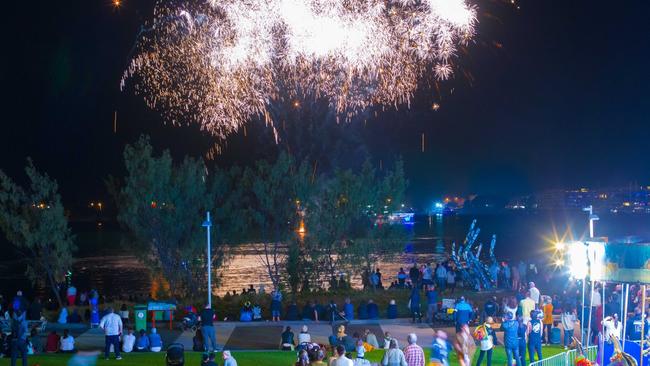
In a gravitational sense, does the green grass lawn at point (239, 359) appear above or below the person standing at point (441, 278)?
below

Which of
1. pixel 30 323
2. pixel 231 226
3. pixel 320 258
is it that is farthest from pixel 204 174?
pixel 30 323

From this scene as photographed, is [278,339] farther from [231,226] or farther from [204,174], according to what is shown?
[204,174]

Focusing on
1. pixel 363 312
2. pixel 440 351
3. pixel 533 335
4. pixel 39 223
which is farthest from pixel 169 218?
pixel 440 351

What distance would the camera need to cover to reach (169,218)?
31781 mm

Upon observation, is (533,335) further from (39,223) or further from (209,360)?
(39,223)

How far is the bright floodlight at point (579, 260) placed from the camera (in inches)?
583

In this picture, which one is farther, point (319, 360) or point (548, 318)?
point (548, 318)

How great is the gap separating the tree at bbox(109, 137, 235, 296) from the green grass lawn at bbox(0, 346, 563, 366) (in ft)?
39.6

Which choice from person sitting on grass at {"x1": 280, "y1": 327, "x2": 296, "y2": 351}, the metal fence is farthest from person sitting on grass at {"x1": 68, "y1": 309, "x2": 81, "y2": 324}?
the metal fence

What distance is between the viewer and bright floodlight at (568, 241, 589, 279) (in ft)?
48.5

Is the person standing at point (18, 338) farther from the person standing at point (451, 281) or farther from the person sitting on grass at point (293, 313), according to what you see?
the person standing at point (451, 281)

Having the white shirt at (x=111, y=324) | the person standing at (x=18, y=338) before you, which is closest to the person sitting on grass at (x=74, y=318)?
the white shirt at (x=111, y=324)

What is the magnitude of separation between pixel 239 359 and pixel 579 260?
881cm

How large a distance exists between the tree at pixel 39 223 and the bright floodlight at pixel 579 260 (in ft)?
77.1
